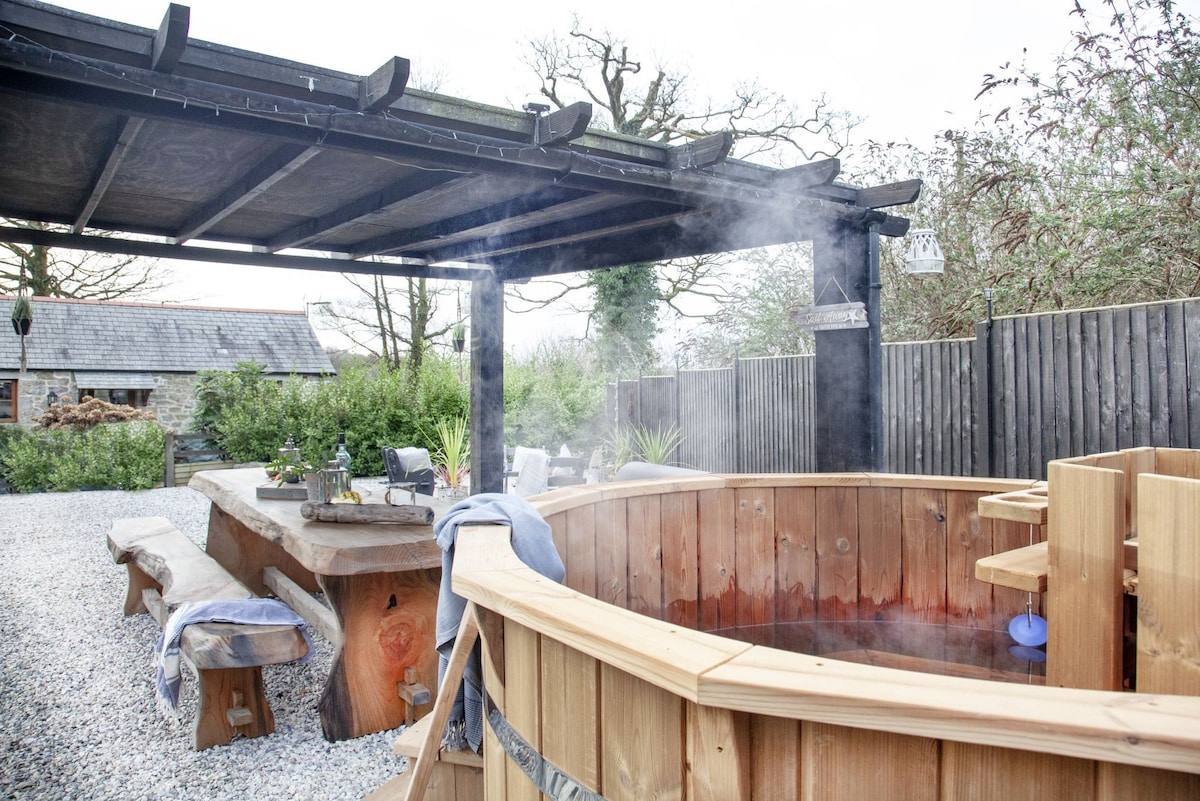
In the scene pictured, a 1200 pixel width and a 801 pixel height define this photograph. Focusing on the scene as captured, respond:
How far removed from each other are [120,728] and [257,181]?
7.70ft

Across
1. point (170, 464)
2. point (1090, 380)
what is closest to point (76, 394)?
point (170, 464)

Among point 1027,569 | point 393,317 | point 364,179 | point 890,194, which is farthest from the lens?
point 393,317

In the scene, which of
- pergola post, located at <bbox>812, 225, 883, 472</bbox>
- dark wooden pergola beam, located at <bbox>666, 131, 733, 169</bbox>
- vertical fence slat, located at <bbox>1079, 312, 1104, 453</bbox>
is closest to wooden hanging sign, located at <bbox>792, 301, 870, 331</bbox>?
pergola post, located at <bbox>812, 225, 883, 472</bbox>

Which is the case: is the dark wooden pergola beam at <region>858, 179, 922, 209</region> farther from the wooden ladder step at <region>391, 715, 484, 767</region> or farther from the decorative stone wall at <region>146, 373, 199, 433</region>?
the decorative stone wall at <region>146, 373, 199, 433</region>

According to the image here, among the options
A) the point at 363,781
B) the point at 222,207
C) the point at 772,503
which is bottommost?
the point at 363,781

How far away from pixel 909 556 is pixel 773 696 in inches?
91.8

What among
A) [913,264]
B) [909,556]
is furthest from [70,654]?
[913,264]

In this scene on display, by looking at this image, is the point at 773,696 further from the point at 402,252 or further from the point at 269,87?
the point at 402,252

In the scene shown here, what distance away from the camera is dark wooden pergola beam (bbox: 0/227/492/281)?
14.6ft

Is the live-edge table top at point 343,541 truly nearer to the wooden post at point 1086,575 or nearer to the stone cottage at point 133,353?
the wooden post at point 1086,575

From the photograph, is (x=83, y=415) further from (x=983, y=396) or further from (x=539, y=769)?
(x=539, y=769)

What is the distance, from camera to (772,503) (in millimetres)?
3047

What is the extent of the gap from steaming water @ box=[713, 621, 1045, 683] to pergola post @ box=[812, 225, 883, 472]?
1.30m

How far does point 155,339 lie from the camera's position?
1459cm
